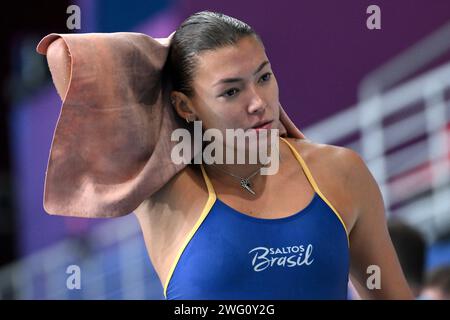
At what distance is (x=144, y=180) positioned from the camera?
5.29 ft

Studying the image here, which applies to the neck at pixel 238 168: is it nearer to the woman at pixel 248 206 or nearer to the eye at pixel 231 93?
the woman at pixel 248 206

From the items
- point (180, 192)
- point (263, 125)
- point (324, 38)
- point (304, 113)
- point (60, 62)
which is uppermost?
point (324, 38)

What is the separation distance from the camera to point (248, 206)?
5.40 feet

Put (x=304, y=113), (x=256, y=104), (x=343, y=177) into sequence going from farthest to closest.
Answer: (x=304, y=113), (x=343, y=177), (x=256, y=104)

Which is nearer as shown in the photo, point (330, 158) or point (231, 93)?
point (231, 93)

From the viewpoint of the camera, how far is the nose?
156cm

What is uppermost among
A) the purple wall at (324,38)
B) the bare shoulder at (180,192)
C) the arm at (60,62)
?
the purple wall at (324,38)

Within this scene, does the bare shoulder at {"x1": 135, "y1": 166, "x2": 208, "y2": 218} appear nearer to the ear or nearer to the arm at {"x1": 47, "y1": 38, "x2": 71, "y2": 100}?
the ear

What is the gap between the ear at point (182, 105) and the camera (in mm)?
1664

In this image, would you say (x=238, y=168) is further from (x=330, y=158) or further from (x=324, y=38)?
(x=324, y=38)

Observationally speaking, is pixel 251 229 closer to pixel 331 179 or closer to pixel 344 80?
pixel 331 179

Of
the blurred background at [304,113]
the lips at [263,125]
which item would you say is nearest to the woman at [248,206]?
the lips at [263,125]

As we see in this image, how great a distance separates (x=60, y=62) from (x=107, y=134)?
0.14m

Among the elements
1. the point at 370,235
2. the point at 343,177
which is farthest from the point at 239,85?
the point at 370,235
